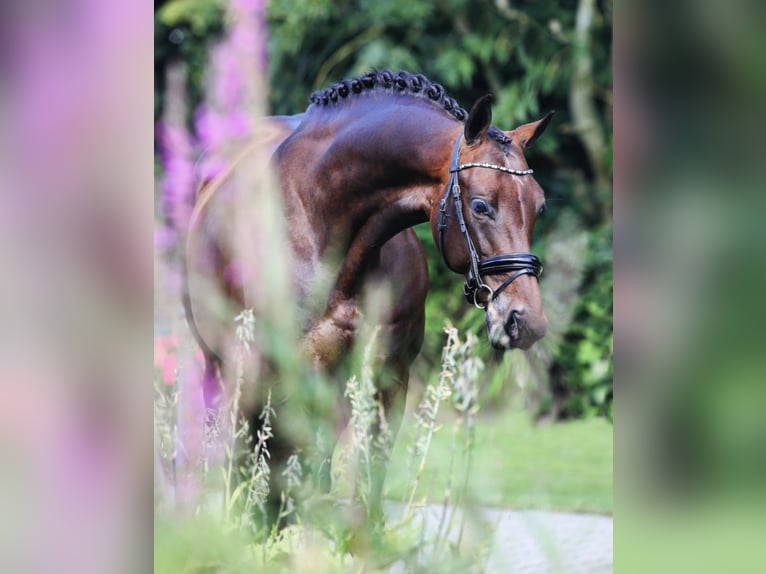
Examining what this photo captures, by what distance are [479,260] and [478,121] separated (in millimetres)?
384

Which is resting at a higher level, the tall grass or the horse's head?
the horse's head

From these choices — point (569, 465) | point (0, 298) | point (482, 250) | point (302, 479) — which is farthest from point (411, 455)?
point (0, 298)

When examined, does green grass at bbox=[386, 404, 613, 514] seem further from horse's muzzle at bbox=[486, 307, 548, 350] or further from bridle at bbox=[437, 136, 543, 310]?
bridle at bbox=[437, 136, 543, 310]

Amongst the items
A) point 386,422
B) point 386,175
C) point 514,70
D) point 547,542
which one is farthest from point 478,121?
point 514,70

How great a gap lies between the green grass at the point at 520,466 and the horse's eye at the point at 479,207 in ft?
2.33

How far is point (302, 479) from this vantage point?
3.02 meters

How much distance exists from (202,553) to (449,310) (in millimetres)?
1477

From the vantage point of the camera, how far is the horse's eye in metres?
2.64

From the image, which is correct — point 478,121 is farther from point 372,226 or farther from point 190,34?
point 190,34

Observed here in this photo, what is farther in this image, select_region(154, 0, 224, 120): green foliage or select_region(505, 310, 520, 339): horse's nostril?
select_region(154, 0, 224, 120): green foliage

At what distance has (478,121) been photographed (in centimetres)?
265

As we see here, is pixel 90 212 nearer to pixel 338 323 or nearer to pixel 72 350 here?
pixel 72 350

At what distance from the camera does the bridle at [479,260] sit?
2586 millimetres

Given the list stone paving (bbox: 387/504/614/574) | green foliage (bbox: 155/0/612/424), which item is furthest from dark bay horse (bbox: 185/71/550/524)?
green foliage (bbox: 155/0/612/424)
